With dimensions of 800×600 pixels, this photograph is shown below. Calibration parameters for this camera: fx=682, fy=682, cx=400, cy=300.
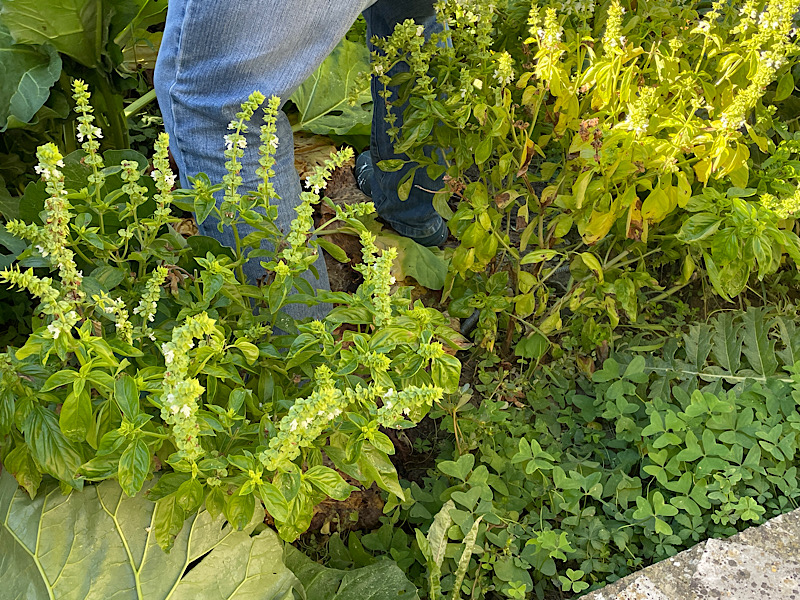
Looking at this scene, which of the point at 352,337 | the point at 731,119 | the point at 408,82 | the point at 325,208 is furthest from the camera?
the point at 325,208

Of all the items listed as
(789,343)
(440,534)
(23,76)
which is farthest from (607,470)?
(23,76)

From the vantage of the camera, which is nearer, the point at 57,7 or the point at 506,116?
the point at 506,116

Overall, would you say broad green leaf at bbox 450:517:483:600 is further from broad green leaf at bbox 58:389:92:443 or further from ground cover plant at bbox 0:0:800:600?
broad green leaf at bbox 58:389:92:443

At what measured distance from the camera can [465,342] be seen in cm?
190

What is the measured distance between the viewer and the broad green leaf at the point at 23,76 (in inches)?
64.6

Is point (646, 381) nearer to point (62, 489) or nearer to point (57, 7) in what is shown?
point (62, 489)

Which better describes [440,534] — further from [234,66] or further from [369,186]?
[369,186]

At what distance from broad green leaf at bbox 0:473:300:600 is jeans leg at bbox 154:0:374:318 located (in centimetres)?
56

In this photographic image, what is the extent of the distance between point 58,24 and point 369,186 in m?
1.03

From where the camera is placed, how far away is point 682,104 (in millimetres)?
1467

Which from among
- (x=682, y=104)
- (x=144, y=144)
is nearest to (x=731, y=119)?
(x=682, y=104)

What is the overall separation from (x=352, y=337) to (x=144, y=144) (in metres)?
1.66

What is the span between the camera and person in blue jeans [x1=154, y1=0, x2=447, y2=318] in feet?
3.83

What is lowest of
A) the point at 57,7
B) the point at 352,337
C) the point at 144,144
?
the point at 144,144
